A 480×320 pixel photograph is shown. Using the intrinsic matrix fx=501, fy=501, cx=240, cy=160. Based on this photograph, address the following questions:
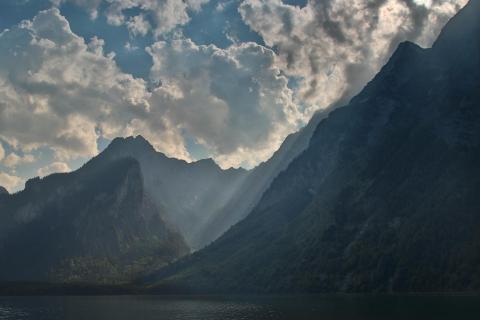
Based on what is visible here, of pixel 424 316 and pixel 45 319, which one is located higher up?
pixel 45 319

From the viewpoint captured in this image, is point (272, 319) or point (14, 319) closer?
point (272, 319)

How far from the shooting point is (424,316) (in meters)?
128

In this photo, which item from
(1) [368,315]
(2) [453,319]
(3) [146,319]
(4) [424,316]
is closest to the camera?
(2) [453,319]

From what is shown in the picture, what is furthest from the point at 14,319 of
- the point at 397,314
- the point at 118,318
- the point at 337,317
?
the point at 397,314

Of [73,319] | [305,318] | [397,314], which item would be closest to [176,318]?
[73,319]

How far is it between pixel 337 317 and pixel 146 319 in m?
56.3

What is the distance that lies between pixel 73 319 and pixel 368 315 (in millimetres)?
87124

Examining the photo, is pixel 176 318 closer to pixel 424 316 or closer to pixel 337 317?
pixel 337 317

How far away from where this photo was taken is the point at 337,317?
134 metres

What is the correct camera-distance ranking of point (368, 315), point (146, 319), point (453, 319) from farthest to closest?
point (146, 319)
point (368, 315)
point (453, 319)

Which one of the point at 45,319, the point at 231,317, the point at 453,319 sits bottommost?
the point at 453,319

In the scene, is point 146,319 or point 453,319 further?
point 146,319

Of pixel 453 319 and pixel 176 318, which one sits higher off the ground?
pixel 176 318

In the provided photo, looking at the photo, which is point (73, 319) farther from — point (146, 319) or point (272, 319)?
point (272, 319)
